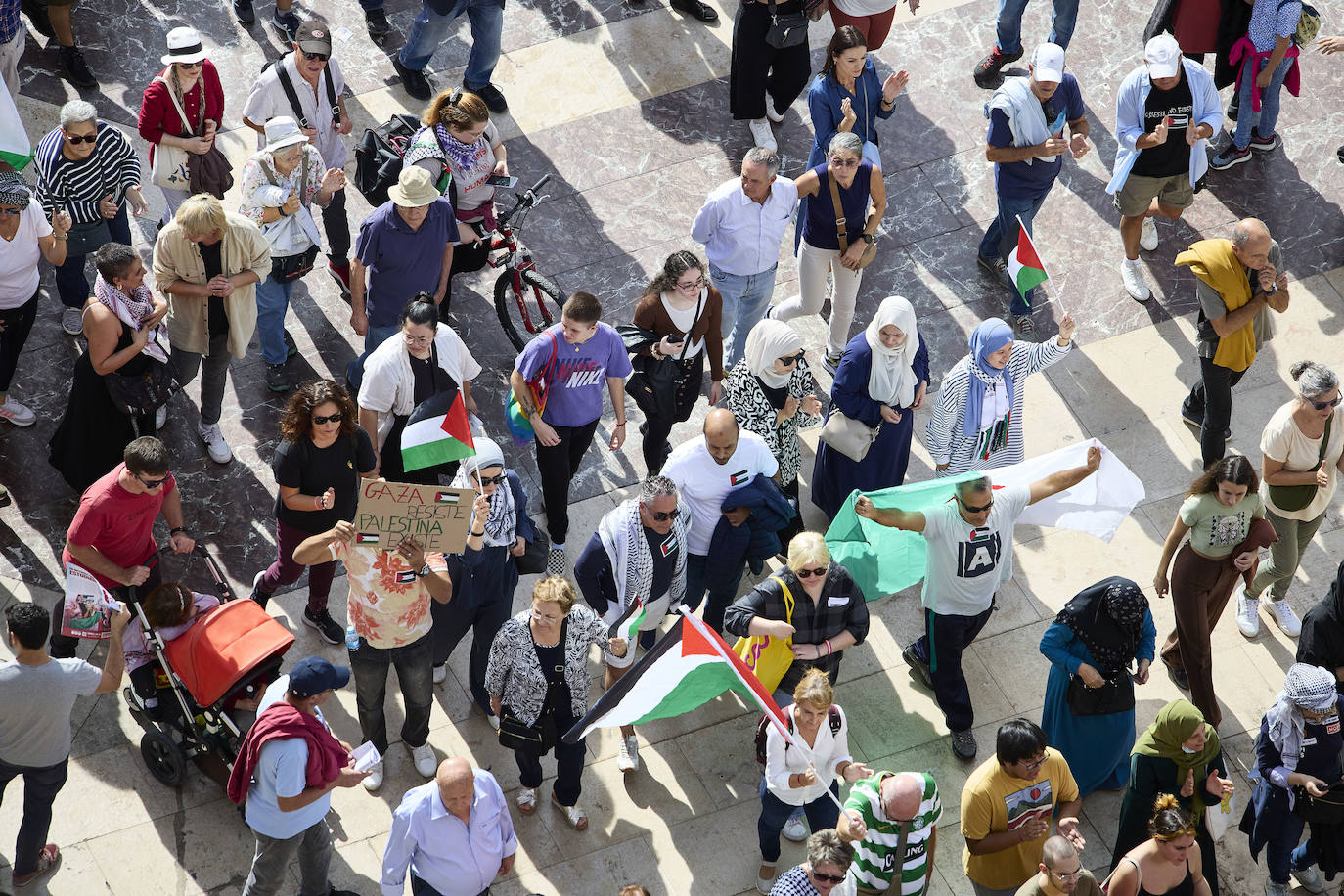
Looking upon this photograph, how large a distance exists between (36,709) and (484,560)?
2299 mm

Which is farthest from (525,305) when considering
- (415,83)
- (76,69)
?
(76,69)

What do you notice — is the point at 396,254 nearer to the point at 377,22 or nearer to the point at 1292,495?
the point at 377,22

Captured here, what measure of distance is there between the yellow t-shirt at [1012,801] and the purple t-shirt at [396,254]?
4542 millimetres

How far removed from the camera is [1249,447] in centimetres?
1102

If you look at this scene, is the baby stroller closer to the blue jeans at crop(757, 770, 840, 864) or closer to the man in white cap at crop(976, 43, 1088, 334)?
the blue jeans at crop(757, 770, 840, 864)

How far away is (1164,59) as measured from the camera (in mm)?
11203

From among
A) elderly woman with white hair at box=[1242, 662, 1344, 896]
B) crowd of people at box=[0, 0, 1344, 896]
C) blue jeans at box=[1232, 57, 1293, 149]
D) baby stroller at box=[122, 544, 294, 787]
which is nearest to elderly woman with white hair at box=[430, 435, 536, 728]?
crowd of people at box=[0, 0, 1344, 896]

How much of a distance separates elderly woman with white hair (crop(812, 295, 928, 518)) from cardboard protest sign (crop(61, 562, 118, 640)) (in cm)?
423

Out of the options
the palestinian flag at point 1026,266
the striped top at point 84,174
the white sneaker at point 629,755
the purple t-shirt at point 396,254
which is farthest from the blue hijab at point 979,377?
the striped top at point 84,174

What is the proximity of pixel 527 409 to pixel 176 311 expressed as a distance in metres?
2.23

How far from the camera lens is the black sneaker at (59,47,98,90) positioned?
1246cm

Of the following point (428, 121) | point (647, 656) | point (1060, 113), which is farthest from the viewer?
point (1060, 113)

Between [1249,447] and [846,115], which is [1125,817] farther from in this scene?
[846,115]

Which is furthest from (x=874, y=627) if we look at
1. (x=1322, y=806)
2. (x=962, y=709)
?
(x=1322, y=806)
